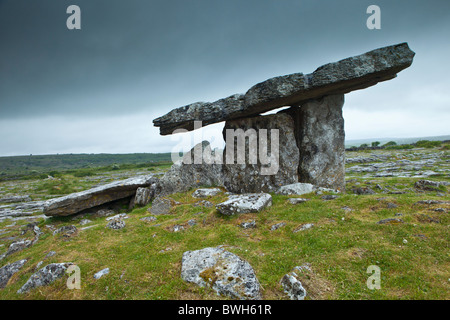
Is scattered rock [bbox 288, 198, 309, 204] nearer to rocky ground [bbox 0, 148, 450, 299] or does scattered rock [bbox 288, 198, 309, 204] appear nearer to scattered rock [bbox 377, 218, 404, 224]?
rocky ground [bbox 0, 148, 450, 299]

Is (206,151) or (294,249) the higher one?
(206,151)

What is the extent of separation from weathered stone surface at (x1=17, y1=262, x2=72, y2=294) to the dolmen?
11481 millimetres

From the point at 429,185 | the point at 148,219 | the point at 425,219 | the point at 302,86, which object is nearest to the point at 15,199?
the point at 148,219

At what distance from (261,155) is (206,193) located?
541cm

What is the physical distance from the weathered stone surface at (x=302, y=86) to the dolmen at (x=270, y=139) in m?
0.08

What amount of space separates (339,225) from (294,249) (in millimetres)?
2780

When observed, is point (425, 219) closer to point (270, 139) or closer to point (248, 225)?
point (248, 225)

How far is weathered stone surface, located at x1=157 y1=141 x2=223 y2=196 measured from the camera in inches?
786

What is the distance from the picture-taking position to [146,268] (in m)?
8.56

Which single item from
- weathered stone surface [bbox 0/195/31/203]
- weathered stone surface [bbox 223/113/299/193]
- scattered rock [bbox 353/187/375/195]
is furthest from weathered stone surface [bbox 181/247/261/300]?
weathered stone surface [bbox 0/195/31/203]

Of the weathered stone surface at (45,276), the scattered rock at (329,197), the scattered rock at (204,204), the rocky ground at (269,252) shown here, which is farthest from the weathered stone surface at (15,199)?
the scattered rock at (329,197)

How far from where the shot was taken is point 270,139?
1877cm
